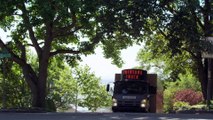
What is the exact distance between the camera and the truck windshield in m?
29.9

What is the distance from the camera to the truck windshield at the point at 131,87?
29.9m

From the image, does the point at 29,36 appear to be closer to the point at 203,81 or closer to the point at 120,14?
the point at 120,14

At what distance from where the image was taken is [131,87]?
1176 inches

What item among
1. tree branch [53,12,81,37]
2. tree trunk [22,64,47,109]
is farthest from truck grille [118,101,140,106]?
tree branch [53,12,81,37]

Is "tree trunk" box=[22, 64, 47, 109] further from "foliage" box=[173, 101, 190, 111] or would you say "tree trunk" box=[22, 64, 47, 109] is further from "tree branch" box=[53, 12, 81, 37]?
"foliage" box=[173, 101, 190, 111]

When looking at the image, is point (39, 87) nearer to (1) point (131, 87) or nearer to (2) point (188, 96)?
(1) point (131, 87)

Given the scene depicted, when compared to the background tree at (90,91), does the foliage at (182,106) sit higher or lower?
lower

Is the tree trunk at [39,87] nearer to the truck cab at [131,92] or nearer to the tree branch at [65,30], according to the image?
the tree branch at [65,30]

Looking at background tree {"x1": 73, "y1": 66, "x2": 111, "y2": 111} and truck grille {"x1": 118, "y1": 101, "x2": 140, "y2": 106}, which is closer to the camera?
truck grille {"x1": 118, "y1": 101, "x2": 140, "y2": 106}

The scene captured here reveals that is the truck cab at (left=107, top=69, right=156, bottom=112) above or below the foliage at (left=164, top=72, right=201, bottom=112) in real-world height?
below

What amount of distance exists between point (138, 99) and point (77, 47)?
23.5 feet

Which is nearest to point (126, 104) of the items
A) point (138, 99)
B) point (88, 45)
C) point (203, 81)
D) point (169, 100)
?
point (138, 99)

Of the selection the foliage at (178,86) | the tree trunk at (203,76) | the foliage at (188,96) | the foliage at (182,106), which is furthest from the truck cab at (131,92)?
the foliage at (178,86)

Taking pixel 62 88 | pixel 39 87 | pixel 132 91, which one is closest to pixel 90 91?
pixel 62 88
